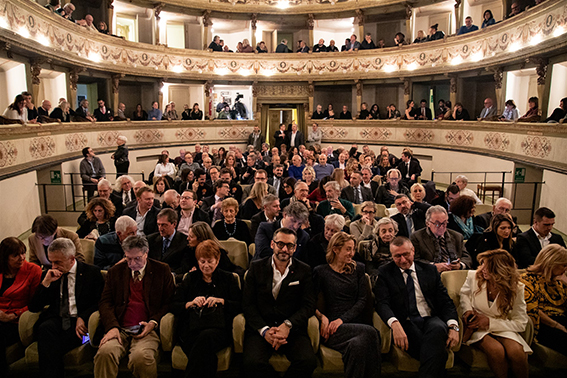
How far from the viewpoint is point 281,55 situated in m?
15.8

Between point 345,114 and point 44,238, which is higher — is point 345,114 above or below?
above

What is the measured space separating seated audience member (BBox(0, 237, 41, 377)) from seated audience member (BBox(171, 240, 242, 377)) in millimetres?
1195

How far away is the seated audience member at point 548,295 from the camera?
3.13 m

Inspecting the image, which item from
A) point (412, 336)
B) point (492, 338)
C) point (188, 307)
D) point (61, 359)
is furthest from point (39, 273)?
point (492, 338)

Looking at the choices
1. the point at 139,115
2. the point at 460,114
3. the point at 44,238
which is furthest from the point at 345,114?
the point at 44,238

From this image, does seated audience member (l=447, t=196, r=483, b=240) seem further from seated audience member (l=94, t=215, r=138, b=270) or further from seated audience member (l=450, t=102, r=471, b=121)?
seated audience member (l=450, t=102, r=471, b=121)

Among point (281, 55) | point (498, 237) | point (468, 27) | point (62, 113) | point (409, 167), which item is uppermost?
point (468, 27)

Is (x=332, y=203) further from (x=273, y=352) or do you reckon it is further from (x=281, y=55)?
(x=281, y=55)

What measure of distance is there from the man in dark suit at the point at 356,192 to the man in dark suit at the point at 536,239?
256 cm

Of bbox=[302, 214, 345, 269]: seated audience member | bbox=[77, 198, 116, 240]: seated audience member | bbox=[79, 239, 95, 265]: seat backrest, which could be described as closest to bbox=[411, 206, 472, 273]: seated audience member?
bbox=[302, 214, 345, 269]: seated audience member

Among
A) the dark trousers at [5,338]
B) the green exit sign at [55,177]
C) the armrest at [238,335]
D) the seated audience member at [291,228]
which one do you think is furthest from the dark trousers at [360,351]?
the green exit sign at [55,177]

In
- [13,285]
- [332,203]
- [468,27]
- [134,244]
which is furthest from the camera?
[468,27]

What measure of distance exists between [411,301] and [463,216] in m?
1.89

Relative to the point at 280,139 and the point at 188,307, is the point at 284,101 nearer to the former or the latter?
the point at 280,139
